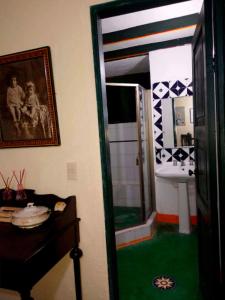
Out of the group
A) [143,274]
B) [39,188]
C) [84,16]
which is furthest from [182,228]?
[84,16]

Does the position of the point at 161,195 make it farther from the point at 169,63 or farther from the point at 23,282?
the point at 23,282

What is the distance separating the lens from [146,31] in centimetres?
268

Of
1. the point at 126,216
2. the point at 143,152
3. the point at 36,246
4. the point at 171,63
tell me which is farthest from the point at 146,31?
the point at 126,216

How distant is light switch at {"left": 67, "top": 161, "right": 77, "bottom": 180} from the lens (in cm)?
164

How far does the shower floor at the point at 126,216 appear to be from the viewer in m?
3.22

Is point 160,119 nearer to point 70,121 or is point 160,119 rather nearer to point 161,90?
point 161,90

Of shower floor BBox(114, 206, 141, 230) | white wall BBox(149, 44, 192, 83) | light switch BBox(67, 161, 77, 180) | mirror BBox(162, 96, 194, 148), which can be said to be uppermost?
white wall BBox(149, 44, 192, 83)

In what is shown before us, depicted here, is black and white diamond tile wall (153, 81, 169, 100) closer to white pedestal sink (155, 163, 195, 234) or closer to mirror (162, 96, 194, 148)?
mirror (162, 96, 194, 148)

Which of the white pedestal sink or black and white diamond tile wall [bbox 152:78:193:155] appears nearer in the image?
the white pedestal sink

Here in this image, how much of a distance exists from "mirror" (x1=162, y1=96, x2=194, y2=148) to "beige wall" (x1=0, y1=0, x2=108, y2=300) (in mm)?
1876

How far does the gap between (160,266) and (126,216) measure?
133 cm

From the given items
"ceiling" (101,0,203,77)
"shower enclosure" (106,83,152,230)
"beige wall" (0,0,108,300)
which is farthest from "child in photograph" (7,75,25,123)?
"shower enclosure" (106,83,152,230)

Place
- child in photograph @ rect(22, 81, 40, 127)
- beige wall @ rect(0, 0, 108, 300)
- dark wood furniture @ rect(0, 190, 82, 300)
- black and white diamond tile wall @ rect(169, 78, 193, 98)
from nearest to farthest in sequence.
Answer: dark wood furniture @ rect(0, 190, 82, 300), beige wall @ rect(0, 0, 108, 300), child in photograph @ rect(22, 81, 40, 127), black and white diamond tile wall @ rect(169, 78, 193, 98)

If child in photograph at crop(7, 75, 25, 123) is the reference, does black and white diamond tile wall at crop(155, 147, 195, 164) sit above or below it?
below
